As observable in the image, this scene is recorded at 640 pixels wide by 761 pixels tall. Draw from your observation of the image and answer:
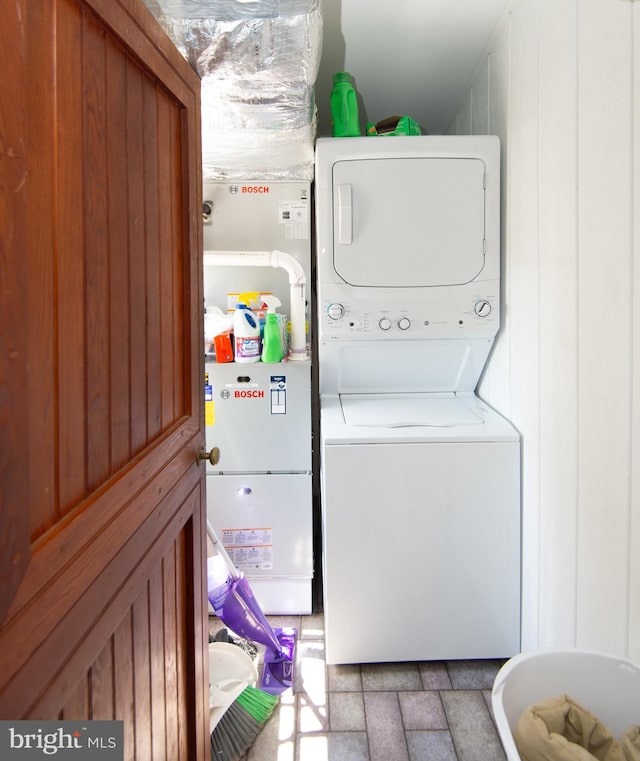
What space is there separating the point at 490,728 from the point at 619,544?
0.89 m

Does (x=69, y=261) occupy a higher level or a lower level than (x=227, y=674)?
higher

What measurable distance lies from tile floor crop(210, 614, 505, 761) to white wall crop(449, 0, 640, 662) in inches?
13.1

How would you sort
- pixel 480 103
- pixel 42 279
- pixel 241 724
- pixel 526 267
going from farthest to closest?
1. pixel 480 103
2. pixel 526 267
3. pixel 241 724
4. pixel 42 279

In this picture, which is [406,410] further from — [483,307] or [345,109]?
[345,109]

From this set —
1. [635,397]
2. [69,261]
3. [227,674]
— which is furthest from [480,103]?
[227,674]

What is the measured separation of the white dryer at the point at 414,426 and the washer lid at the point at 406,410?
1cm

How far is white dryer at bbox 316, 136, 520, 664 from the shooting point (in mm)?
1877

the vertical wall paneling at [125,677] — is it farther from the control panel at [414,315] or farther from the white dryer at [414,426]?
the control panel at [414,315]

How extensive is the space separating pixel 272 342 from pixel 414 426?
0.77 metres

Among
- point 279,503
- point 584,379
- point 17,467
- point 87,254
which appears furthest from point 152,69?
point 279,503

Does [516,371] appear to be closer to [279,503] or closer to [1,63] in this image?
[279,503]

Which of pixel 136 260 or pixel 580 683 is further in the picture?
pixel 580 683

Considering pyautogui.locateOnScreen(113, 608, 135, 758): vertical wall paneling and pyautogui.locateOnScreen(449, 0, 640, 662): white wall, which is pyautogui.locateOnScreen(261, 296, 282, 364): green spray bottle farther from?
pyautogui.locateOnScreen(113, 608, 135, 758): vertical wall paneling

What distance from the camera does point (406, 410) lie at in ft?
7.15
